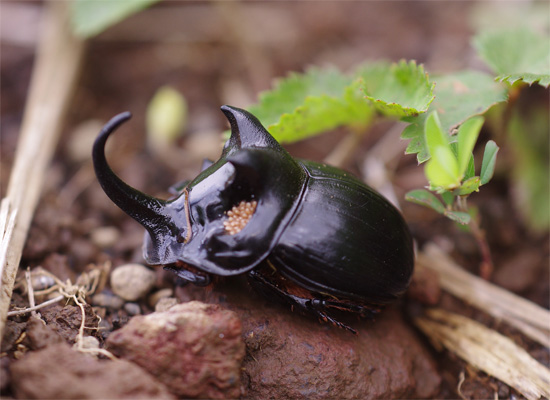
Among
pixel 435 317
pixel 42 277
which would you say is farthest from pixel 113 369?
pixel 435 317

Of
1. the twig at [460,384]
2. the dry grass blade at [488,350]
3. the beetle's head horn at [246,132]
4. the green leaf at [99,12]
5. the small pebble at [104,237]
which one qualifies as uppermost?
the green leaf at [99,12]

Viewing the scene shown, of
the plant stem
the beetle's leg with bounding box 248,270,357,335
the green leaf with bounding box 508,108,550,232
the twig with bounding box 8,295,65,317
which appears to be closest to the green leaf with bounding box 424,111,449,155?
the plant stem

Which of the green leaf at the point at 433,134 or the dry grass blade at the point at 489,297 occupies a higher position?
the green leaf at the point at 433,134

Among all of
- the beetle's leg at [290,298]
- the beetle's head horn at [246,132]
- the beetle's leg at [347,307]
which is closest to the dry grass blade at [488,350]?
the beetle's leg at [347,307]

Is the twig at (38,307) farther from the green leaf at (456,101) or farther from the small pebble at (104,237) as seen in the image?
the green leaf at (456,101)

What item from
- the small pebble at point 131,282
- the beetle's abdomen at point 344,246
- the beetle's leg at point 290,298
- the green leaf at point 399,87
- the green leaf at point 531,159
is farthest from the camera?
the green leaf at point 531,159

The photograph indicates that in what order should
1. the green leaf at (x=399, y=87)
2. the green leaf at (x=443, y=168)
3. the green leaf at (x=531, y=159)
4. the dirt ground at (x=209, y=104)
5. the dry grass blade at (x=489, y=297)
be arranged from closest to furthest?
the green leaf at (x=443, y=168) → the green leaf at (x=399, y=87) → the dry grass blade at (x=489, y=297) → the dirt ground at (x=209, y=104) → the green leaf at (x=531, y=159)

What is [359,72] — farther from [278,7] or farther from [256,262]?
[278,7]

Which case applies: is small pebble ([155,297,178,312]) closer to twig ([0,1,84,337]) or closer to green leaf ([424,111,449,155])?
twig ([0,1,84,337])
